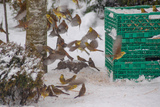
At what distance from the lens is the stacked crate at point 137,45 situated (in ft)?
8.06

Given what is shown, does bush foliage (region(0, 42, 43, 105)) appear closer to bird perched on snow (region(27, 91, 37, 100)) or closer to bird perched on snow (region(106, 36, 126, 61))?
bird perched on snow (region(27, 91, 37, 100))

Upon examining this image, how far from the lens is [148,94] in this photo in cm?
221

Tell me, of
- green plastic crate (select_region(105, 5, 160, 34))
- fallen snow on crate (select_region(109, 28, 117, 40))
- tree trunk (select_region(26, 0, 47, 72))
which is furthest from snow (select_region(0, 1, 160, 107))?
tree trunk (select_region(26, 0, 47, 72))

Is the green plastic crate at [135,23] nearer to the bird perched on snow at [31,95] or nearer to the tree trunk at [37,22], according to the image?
the tree trunk at [37,22]

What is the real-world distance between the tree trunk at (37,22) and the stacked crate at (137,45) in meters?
0.87

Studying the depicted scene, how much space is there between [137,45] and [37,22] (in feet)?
4.08

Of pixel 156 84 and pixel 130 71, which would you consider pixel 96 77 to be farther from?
pixel 156 84

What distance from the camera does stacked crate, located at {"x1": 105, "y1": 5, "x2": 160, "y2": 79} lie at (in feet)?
8.06

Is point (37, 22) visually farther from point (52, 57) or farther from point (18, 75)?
point (18, 75)

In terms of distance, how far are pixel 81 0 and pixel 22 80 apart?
4.25 meters

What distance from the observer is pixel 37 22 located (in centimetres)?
284

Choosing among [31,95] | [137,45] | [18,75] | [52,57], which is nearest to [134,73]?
[137,45]

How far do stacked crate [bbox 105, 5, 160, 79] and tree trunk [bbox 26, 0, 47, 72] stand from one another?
2.85ft

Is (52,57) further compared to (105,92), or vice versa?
(52,57)
